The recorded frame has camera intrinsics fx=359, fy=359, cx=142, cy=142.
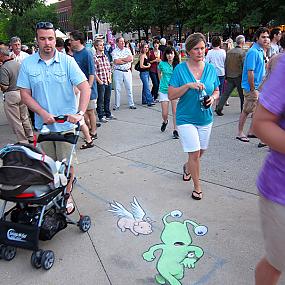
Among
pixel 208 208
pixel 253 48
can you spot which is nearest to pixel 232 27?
pixel 253 48

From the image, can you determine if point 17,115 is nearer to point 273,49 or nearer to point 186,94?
point 186,94

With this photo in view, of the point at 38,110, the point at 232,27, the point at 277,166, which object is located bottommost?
the point at 232,27

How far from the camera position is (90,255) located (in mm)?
3096

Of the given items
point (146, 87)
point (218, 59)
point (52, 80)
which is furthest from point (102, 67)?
point (52, 80)

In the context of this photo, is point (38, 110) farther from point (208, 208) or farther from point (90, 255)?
point (208, 208)

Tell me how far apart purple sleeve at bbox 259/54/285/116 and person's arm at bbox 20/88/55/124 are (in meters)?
2.11

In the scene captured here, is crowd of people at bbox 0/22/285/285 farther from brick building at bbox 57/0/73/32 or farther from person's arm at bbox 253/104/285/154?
brick building at bbox 57/0/73/32

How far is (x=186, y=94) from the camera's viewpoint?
391 centimetres

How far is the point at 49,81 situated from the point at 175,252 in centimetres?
196

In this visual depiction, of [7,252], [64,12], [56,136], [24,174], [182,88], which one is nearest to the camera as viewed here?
[24,174]

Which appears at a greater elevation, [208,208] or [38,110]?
[38,110]

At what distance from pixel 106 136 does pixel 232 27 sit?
4168 cm

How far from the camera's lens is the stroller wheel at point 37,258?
9.45 feet

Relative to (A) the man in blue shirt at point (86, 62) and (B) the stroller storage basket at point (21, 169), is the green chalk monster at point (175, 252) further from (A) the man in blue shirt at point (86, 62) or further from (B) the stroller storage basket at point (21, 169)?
(A) the man in blue shirt at point (86, 62)
